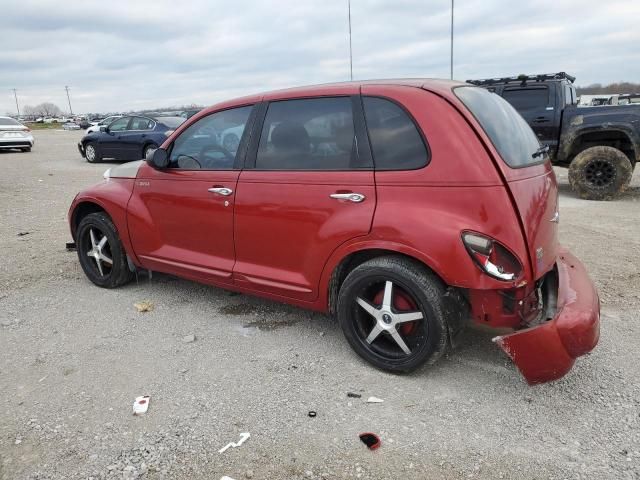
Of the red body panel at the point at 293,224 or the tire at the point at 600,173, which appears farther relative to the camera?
the tire at the point at 600,173

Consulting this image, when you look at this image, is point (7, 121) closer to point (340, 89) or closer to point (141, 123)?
point (141, 123)

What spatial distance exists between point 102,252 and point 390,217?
313 cm

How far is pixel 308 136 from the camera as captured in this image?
3.53 meters

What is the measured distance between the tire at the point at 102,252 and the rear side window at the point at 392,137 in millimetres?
2775

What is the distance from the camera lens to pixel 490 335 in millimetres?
3795

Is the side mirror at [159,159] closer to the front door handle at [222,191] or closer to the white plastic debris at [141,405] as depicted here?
the front door handle at [222,191]

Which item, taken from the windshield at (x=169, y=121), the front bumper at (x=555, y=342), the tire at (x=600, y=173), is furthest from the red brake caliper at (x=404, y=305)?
the windshield at (x=169, y=121)

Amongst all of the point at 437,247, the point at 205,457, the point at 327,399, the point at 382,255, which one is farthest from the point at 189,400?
the point at 437,247

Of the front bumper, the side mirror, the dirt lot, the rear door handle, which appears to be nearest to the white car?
the dirt lot

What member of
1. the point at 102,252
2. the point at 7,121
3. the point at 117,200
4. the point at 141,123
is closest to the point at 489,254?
the point at 117,200

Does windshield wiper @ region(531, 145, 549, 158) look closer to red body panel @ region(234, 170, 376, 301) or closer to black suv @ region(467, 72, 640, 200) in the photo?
red body panel @ region(234, 170, 376, 301)

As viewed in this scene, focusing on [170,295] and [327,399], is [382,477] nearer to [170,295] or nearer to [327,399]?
[327,399]

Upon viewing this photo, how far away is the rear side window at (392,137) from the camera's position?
10.0 ft

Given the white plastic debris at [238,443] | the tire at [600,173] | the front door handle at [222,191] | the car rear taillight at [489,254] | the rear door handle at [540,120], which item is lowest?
the white plastic debris at [238,443]
